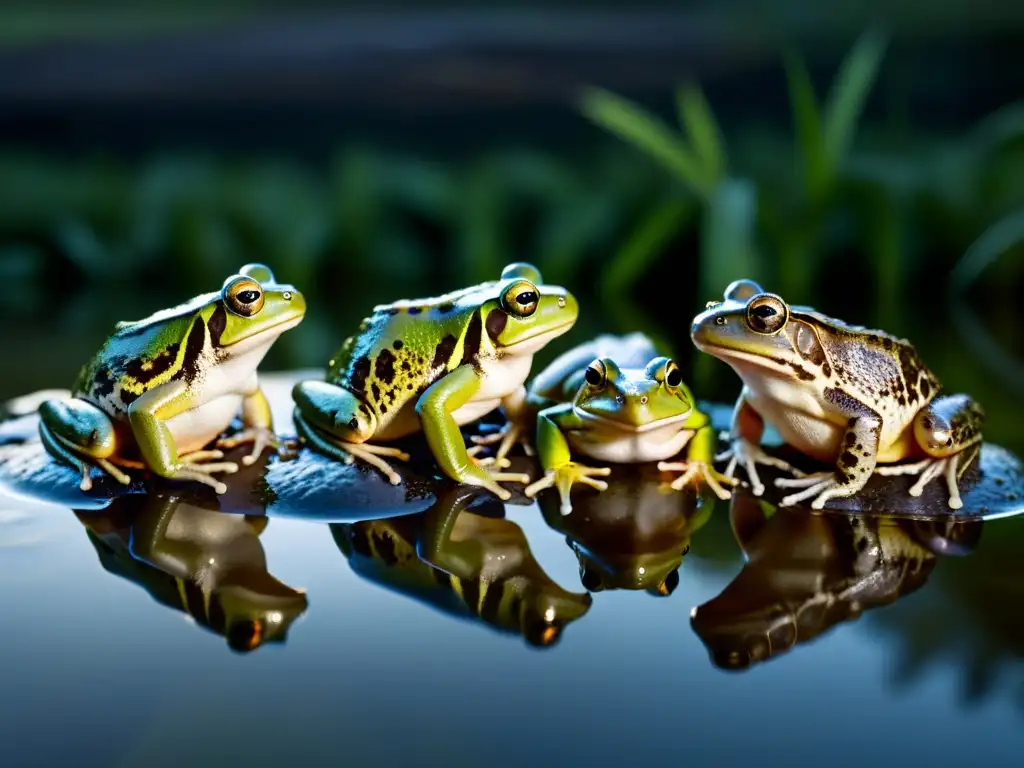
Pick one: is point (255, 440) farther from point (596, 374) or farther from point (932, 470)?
point (932, 470)

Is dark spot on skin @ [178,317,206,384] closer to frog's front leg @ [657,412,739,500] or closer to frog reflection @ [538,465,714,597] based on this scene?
frog reflection @ [538,465,714,597]

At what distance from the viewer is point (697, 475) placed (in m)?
1.61

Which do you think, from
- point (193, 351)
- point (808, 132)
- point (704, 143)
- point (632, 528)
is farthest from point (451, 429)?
point (808, 132)

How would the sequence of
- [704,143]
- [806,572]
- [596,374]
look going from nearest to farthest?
[806,572] → [596,374] → [704,143]

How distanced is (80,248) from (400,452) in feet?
12.5

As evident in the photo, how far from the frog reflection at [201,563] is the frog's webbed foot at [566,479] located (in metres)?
0.43

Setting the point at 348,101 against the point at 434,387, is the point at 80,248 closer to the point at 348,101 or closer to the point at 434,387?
the point at 348,101

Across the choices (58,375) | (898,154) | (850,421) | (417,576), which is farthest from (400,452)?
(898,154)

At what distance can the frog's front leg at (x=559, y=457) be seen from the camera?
5.15ft

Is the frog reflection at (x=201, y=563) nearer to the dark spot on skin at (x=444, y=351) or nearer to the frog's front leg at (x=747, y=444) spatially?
the dark spot on skin at (x=444, y=351)

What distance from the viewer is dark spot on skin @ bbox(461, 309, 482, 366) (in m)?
1.59

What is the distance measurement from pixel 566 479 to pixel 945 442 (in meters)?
0.60

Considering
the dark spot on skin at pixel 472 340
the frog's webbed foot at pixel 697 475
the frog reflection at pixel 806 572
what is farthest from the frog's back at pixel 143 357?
the frog reflection at pixel 806 572

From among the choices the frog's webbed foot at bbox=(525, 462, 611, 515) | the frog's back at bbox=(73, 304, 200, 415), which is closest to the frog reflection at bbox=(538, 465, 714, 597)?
the frog's webbed foot at bbox=(525, 462, 611, 515)
